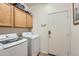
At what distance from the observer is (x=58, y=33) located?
3.66 m

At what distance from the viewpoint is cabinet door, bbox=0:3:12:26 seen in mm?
1922

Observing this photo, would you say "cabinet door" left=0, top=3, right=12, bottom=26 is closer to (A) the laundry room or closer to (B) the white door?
(A) the laundry room

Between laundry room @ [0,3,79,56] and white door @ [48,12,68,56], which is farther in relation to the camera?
white door @ [48,12,68,56]

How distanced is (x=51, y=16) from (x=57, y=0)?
8.53ft

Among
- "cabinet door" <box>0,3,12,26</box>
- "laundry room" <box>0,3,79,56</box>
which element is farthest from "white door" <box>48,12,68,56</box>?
"cabinet door" <box>0,3,12,26</box>

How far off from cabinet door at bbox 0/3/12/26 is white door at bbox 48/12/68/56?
194 centimetres

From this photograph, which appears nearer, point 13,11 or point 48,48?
point 13,11

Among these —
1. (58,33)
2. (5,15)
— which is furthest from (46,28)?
(5,15)

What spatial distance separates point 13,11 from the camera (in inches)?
93.4

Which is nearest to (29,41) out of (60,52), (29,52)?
(29,52)

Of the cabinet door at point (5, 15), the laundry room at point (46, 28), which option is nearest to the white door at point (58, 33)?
the laundry room at point (46, 28)

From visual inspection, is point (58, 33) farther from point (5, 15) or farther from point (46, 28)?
point (5, 15)

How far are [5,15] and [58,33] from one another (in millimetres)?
2184

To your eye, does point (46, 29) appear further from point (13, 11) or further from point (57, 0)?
point (57, 0)
